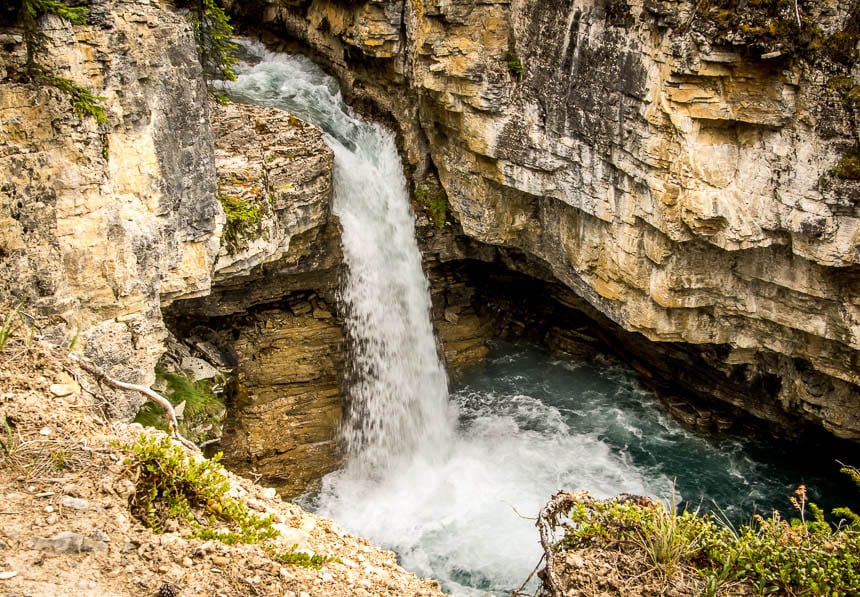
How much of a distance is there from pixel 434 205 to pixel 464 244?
118 centimetres

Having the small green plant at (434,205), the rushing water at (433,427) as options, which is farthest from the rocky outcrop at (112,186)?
the small green plant at (434,205)

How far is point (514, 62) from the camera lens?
12.4m

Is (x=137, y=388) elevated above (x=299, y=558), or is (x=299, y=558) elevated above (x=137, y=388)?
(x=137, y=388)

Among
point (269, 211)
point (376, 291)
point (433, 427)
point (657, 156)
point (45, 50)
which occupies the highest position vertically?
point (657, 156)

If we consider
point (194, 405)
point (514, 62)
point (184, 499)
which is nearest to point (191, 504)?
point (184, 499)

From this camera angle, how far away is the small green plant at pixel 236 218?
1152 centimetres

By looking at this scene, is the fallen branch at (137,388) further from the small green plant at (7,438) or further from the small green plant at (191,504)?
the small green plant at (7,438)

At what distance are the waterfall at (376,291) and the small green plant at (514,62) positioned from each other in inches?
137

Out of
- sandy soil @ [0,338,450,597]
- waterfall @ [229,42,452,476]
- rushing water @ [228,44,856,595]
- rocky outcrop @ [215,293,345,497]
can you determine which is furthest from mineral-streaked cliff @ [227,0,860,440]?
sandy soil @ [0,338,450,597]

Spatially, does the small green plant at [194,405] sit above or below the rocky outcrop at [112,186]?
below

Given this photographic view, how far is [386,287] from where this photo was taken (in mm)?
14688

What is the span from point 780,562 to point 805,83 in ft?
21.8

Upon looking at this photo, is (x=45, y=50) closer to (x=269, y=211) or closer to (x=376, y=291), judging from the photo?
(x=269, y=211)

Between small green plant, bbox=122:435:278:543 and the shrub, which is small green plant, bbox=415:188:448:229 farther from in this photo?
small green plant, bbox=122:435:278:543
